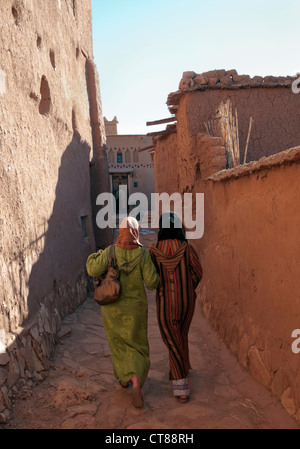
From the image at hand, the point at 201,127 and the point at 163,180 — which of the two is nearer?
the point at 201,127

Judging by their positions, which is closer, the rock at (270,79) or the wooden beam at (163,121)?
the rock at (270,79)

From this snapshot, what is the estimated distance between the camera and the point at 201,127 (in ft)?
21.0

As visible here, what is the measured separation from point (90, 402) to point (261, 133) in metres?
5.23

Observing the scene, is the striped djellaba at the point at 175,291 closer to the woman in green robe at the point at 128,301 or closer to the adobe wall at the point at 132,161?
the woman in green robe at the point at 128,301

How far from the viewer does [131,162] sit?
21.3 metres

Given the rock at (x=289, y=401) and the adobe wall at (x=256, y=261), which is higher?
the adobe wall at (x=256, y=261)

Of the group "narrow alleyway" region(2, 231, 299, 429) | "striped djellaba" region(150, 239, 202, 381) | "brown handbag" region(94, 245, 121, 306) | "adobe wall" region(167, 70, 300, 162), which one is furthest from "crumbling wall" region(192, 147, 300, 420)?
"adobe wall" region(167, 70, 300, 162)

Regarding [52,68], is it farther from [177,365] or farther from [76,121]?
[177,365]

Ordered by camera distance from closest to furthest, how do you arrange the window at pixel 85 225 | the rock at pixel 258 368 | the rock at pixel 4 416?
1. the rock at pixel 4 416
2. the rock at pixel 258 368
3. the window at pixel 85 225

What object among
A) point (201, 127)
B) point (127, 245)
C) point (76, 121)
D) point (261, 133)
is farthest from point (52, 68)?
point (261, 133)

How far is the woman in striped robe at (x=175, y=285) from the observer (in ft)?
11.2

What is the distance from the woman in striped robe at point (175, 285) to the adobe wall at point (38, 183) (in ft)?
4.18

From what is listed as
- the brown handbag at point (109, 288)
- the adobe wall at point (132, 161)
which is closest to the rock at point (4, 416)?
the brown handbag at point (109, 288)

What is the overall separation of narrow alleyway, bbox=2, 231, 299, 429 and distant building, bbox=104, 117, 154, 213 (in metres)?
17.3
